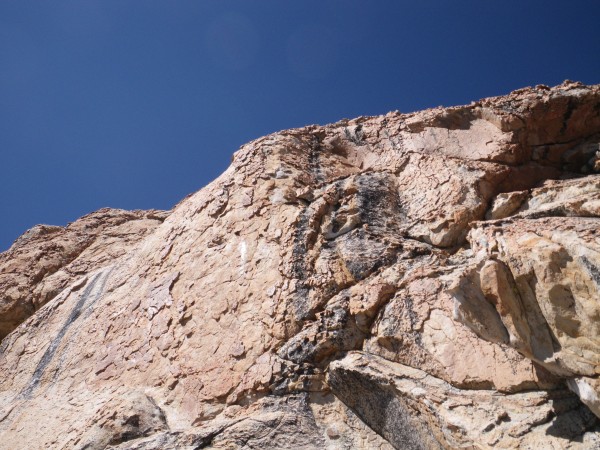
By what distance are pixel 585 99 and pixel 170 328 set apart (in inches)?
352

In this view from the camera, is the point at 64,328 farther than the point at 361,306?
Yes

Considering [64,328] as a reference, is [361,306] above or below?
below

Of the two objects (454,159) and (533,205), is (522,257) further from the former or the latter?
(454,159)

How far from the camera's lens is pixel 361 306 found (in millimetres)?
6953

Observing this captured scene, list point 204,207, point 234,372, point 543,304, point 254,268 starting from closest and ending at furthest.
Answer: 1. point 543,304
2. point 234,372
3. point 254,268
4. point 204,207

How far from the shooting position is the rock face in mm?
4855

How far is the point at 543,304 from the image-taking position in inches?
181

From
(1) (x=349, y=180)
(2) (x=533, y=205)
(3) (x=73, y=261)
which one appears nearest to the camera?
(2) (x=533, y=205)

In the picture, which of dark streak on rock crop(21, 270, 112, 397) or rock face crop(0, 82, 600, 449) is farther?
dark streak on rock crop(21, 270, 112, 397)

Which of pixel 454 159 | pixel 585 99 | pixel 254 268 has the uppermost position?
pixel 585 99

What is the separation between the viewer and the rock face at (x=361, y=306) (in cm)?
486

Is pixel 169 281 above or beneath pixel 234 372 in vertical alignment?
above

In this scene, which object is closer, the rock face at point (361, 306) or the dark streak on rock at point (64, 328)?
the rock face at point (361, 306)

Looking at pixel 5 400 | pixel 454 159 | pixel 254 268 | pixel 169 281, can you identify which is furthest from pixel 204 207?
pixel 5 400
